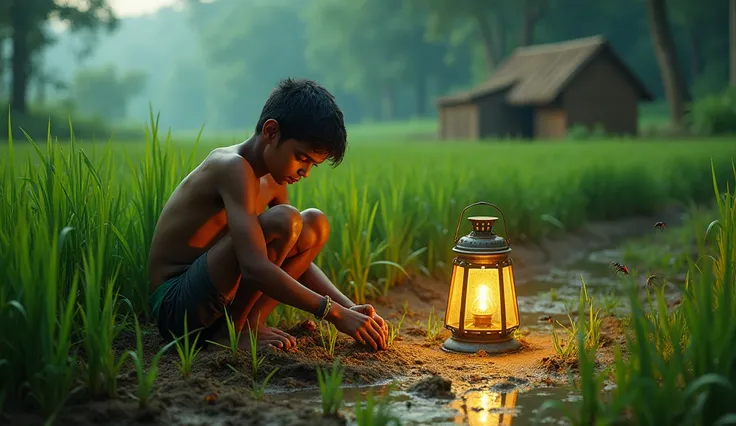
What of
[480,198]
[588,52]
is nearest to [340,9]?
[588,52]

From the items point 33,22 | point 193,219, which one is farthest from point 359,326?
point 33,22

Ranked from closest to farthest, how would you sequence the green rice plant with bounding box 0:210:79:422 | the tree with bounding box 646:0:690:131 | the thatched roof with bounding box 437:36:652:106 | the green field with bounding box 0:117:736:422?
the green rice plant with bounding box 0:210:79:422
the green field with bounding box 0:117:736:422
the thatched roof with bounding box 437:36:652:106
the tree with bounding box 646:0:690:131

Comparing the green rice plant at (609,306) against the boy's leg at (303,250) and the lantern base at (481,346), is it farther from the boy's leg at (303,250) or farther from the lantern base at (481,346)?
the boy's leg at (303,250)

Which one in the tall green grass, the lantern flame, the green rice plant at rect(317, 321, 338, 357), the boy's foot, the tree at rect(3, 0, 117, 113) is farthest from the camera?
the tree at rect(3, 0, 117, 113)

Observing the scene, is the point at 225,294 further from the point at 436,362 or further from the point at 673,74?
the point at 673,74

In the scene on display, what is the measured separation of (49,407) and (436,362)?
174 centimetres

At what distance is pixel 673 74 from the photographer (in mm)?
26594

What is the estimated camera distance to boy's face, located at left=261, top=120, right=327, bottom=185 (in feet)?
11.8

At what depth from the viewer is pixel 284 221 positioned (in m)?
3.60

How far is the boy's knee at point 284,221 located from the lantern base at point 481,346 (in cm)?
103

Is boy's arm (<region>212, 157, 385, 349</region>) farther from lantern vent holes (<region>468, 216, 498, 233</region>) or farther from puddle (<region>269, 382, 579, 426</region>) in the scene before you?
lantern vent holes (<region>468, 216, 498, 233</region>)

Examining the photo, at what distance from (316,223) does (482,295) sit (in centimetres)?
90

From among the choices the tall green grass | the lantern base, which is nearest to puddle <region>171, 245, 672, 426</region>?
the tall green grass

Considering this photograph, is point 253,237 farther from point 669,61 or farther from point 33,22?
point 33,22
